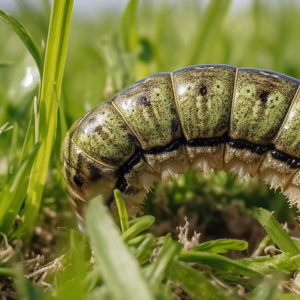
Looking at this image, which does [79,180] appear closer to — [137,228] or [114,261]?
[137,228]

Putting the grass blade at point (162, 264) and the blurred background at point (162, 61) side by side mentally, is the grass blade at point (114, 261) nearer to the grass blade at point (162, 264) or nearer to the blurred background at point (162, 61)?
the grass blade at point (162, 264)

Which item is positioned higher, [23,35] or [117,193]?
[23,35]

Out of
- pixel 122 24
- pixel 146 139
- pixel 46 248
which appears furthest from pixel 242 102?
pixel 122 24

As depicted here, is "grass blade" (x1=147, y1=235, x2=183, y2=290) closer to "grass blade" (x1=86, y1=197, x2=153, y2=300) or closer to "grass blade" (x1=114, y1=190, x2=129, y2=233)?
"grass blade" (x1=86, y1=197, x2=153, y2=300)

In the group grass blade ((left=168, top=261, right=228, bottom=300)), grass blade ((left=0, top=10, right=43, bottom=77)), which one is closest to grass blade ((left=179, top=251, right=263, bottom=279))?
grass blade ((left=168, top=261, right=228, bottom=300))

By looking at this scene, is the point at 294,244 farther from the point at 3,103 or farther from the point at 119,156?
the point at 3,103

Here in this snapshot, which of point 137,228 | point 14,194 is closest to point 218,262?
point 137,228
